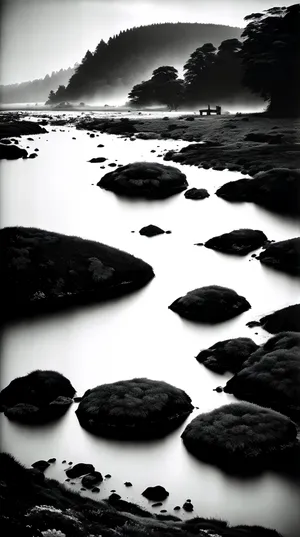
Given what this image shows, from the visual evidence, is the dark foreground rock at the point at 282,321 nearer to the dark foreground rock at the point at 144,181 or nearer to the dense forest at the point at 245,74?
the dark foreground rock at the point at 144,181

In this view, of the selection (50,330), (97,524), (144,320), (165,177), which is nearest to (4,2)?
(97,524)

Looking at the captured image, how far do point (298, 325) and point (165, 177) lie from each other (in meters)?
25.7

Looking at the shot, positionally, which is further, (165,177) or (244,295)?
(165,177)

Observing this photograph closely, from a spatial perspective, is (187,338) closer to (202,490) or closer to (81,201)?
(202,490)

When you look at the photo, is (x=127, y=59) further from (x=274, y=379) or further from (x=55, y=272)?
→ (x=274, y=379)

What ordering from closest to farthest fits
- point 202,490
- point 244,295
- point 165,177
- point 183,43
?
point 202,490 < point 244,295 < point 183,43 < point 165,177

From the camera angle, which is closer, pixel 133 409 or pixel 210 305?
pixel 133 409

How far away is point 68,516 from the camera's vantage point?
30.6 ft

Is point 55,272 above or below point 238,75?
below

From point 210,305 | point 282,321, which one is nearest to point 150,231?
point 210,305

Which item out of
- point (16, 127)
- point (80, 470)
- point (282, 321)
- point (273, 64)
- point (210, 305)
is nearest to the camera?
A: point (80, 470)

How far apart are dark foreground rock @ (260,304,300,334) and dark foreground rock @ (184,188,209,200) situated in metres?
21.6

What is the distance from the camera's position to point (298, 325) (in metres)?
19.9

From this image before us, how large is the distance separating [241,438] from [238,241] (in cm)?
1871
